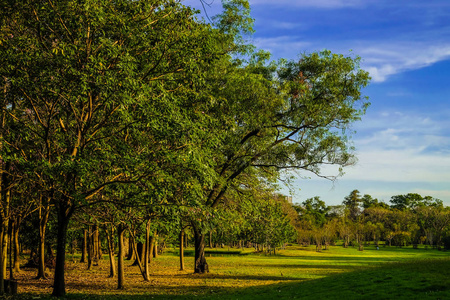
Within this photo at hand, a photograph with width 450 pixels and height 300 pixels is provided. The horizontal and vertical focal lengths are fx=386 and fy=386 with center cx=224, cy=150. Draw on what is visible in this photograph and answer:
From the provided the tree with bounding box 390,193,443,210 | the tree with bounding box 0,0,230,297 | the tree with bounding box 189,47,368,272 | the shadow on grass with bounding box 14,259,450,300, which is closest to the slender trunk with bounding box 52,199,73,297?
the tree with bounding box 0,0,230,297

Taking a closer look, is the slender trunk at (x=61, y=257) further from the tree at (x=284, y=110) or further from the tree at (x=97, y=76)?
the tree at (x=284, y=110)

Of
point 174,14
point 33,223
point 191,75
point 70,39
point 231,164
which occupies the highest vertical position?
point 174,14

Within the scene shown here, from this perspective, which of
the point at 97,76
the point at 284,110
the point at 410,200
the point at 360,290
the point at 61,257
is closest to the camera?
the point at 97,76

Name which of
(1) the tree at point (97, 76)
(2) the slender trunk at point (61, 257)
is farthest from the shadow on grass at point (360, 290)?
(1) the tree at point (97, 76)

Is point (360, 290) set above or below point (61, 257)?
below

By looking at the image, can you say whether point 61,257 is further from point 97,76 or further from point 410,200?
point 410,200

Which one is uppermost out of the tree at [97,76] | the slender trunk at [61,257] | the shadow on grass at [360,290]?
the tree at [97,76]

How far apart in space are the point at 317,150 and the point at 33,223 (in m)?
26.5

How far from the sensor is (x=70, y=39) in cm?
1850

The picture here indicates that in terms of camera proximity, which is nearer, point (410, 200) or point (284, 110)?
point (284, 110)

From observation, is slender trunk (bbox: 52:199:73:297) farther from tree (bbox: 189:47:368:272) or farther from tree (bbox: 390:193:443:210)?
tree (bbox: 390:193:443:210)

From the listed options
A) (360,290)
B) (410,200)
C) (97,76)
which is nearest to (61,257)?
(97,76)

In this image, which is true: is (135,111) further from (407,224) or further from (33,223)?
(407,224)

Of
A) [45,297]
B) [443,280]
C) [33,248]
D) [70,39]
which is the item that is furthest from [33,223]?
[443,280]
